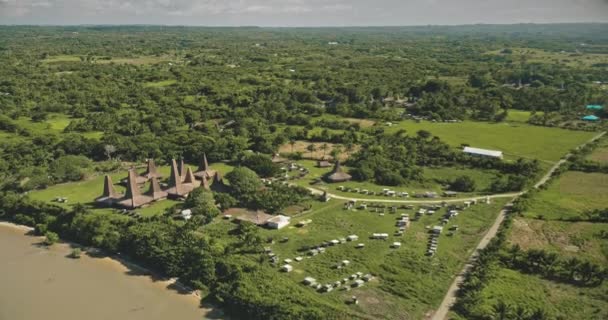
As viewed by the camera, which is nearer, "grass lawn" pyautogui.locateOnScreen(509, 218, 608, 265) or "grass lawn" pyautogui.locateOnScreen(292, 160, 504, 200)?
"grass lawn" pyautogui.locateOnScreen(509, 218, 608, 265)

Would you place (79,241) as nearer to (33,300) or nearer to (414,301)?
(33,300)

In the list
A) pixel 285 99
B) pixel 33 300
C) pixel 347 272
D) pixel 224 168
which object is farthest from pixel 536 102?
pixel 33 300

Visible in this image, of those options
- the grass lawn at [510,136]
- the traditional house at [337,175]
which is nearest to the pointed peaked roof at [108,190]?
the traditional house at [337,175]

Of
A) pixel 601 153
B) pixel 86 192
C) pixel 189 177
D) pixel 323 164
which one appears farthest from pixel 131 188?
pixel 601 153

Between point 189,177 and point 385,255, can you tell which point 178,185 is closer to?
point 189,177

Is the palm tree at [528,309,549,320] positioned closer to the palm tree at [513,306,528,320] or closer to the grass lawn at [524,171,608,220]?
the palm tree at [513,306,528,320]

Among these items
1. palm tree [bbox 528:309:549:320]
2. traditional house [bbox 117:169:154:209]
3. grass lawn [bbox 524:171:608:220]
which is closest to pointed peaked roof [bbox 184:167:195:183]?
traditional house [bbox 117:169:154:209]
